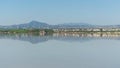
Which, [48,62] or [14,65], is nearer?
[14,65]

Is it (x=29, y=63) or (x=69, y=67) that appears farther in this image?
(x=29, y=63)

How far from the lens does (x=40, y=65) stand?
947 centimetres

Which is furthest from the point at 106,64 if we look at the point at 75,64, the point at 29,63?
the point at 29,63

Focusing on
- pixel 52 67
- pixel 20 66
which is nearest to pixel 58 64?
pixel 52 67

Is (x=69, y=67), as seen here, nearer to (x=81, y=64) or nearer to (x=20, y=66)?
(x=81, y=64)

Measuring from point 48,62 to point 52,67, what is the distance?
93cm

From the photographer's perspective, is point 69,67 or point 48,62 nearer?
point 69,67

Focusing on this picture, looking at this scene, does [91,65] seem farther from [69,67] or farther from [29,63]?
[29,63]

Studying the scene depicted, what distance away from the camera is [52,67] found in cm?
929

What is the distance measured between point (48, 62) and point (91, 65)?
1.46 metres

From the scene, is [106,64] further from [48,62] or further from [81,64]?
[48,62]

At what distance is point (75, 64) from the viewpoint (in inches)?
385

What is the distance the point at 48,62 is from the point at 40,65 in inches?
30.3

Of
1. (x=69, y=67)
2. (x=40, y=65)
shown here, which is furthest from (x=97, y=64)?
(x=40, y=65)
